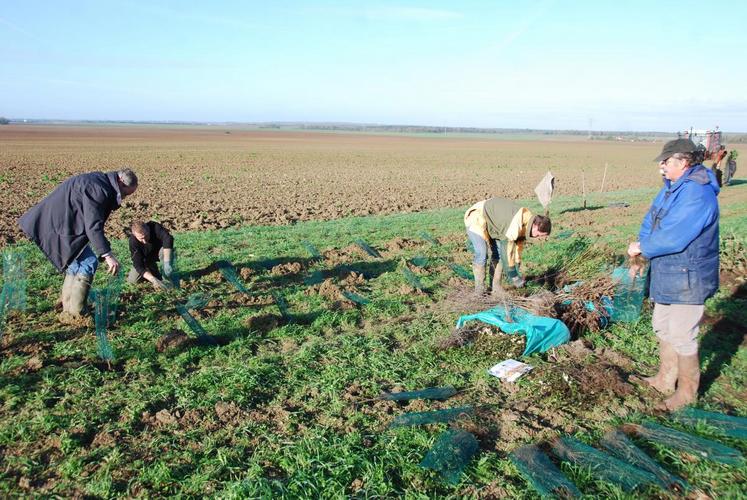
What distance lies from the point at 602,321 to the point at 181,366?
3911 mm

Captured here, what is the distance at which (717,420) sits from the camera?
3.41 meters

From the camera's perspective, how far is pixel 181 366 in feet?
13.7

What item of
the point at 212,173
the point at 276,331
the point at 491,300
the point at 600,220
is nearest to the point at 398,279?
the point at 491,300

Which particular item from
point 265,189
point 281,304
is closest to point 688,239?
point 281,304

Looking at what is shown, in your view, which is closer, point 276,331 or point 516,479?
point 516,479

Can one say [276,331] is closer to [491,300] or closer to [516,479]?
[491,300]

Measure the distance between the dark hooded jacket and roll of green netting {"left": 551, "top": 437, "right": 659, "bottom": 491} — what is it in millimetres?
3967

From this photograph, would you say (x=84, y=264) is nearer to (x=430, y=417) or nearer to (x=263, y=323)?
(x=263, y=323)

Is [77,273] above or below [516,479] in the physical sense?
above

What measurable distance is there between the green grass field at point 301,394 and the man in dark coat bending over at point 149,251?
0.81 feet

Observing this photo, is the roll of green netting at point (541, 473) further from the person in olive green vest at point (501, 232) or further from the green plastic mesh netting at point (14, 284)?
the green plastic mesh netting at point (14, 284)

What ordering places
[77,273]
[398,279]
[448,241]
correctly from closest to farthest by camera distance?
[77,273]
[398,279]
[448,241]

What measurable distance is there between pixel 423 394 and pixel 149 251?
3.94m

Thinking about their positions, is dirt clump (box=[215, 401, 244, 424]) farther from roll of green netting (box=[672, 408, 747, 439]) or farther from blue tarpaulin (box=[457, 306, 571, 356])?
roll of green netting (box=[672, 408, 747, 439])
